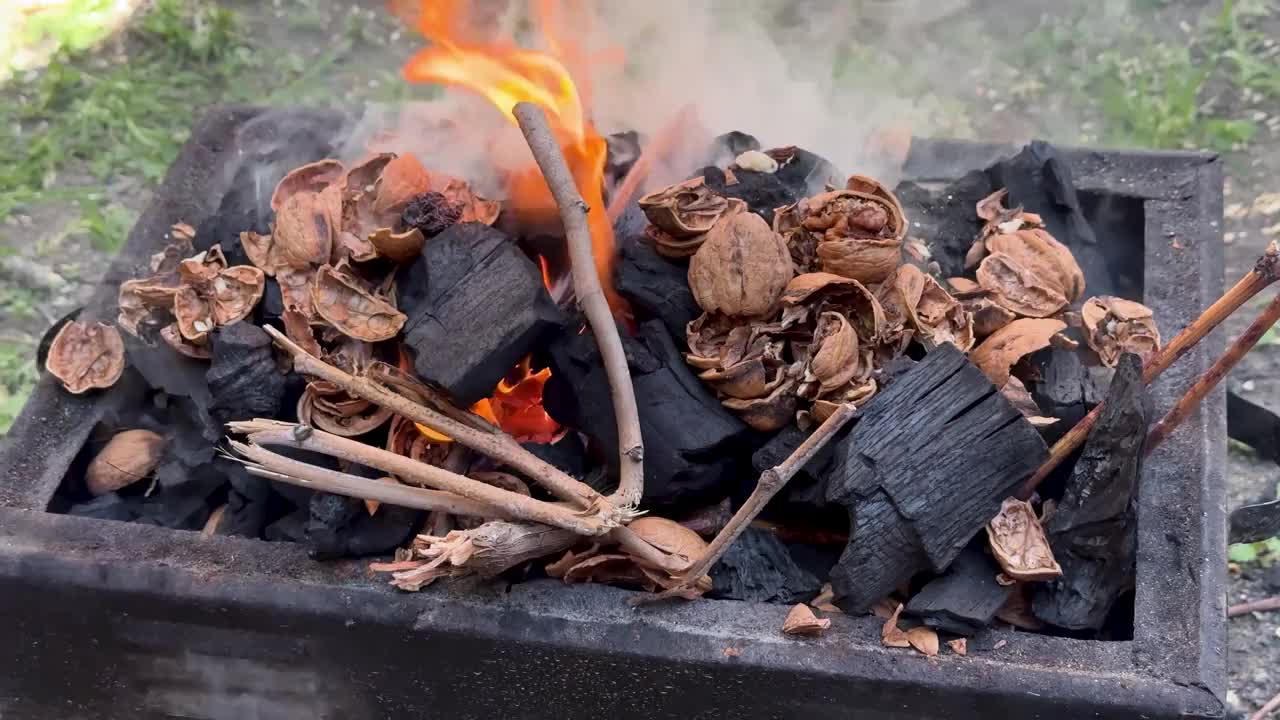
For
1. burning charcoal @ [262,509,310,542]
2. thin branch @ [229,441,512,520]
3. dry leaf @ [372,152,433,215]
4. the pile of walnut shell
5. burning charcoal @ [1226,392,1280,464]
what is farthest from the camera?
burning charcoal @ [1226,392,1280,464]

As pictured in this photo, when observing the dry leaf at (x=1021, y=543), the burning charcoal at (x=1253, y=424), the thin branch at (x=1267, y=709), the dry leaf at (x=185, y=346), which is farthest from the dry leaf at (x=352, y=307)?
the thin branch at (x=1267, y=709)

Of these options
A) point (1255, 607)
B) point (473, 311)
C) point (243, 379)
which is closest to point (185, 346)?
point (243, 379)

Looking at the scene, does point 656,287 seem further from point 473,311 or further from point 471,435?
point 471,435

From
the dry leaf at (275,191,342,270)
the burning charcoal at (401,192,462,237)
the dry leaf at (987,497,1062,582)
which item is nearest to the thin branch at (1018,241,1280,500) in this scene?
the dry leaf at (987,497,1062,582)

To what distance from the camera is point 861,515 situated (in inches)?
76.8

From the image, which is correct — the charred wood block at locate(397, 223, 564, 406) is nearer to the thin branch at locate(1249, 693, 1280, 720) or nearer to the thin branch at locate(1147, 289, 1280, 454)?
the thin branch at locate(1147, 289, 1280, 454)

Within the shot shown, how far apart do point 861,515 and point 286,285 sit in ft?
4.02

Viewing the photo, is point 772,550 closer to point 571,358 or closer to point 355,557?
point 571,358

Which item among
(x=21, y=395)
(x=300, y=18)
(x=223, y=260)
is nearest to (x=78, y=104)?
(x=300, y=18)

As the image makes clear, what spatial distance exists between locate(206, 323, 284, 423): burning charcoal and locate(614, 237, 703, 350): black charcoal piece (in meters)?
0.69

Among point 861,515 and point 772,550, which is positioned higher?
point 861,515

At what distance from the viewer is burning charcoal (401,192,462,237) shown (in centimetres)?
234

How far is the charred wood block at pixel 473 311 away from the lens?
209cm

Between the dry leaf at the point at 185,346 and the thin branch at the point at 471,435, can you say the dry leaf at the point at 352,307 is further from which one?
the dry leaf at the point at 185,346
